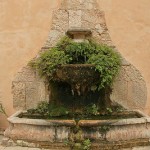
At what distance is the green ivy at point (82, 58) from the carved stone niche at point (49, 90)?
176 millimetres

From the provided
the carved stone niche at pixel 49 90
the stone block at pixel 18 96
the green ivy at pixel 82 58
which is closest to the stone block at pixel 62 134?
the green ivy at pixel 82 58

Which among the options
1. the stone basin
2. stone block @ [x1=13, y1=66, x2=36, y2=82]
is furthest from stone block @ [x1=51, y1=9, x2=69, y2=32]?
the stone basin

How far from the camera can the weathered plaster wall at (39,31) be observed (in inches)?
226

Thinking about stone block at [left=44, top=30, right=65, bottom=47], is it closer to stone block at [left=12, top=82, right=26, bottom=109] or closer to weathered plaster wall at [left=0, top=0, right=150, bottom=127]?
weathered plaster wall at [left=0, top=0, right=150, bottom=127]

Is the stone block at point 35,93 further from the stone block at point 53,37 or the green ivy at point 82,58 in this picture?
→ the stone block at point 53,37

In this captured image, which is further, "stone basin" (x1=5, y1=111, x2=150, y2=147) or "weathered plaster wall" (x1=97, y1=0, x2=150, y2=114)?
"weathered plaster wall" (x1=97, y1=0, x2=150, y2=114)

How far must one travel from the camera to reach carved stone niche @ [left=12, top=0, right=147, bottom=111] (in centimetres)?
569

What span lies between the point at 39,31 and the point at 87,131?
2.18 m

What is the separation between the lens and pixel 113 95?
18.7 feet

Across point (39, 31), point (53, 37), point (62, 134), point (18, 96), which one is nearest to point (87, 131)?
point (62, 134)

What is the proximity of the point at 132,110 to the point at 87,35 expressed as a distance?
152 cm

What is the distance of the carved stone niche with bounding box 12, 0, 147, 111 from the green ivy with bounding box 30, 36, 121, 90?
0.18 meters

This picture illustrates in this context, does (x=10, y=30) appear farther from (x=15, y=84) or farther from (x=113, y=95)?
(x=113, y=95)

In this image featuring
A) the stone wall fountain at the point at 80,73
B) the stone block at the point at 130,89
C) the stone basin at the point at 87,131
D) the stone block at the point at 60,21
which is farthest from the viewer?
the stone block at the point at 60,21
